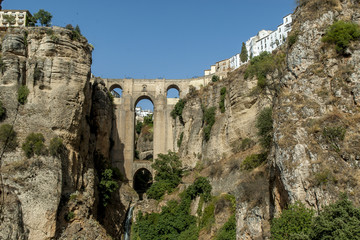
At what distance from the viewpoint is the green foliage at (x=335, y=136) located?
17062 millimetres

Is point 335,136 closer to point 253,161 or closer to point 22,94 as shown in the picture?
point 253,161

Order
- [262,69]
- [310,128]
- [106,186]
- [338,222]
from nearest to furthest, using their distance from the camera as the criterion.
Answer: [338,222]
[310,128]
[106,186]
[262,69]

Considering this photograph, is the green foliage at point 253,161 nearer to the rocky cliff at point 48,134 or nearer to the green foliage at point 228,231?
the green foliage at point 228,231

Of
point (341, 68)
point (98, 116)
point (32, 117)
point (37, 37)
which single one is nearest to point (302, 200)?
point (341, 68)

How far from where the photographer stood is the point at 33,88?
3212 centimetres

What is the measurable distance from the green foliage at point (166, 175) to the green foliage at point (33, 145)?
12.8 meters

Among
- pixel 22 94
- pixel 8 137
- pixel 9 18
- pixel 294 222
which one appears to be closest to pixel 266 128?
pixel 294 222

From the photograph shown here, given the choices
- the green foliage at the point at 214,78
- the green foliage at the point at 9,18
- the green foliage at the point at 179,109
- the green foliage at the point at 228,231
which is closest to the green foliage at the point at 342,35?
the green foliage at the point at 228,231

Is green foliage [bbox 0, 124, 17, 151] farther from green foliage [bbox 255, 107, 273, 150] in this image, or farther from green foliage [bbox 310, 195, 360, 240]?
green foliage [bbox 310, 195, 360, 240]

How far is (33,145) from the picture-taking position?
2938cm

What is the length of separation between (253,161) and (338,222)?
16.4 metres

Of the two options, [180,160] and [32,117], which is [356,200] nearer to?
[32,117]

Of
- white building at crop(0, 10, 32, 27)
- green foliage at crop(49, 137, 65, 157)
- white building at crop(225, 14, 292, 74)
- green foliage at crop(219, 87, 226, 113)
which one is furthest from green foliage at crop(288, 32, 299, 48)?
white building at crop(225, 14, 292, 74)

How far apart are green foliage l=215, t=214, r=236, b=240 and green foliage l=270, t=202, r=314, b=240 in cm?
1000
